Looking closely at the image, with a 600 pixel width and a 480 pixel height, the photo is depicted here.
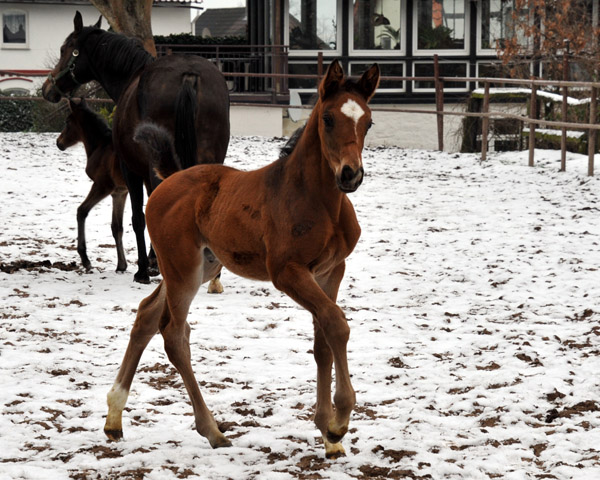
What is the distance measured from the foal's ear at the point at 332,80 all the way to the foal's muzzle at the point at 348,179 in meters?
0.42

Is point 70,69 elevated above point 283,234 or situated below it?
above

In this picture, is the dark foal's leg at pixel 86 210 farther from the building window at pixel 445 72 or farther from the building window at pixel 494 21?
the building window at pixel 494 21

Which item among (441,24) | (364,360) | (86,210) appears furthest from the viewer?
(441,24)

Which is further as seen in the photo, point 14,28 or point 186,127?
point 14,28

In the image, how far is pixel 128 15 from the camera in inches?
728

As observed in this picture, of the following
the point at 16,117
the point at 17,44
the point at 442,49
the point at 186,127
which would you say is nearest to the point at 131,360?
the point at 186,127

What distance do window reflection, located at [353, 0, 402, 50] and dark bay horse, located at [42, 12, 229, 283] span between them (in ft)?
53.7

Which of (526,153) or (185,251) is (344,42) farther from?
(185,251)

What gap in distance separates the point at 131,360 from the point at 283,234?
1.10 metres

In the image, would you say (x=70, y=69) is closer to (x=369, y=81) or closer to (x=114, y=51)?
(x=114, y=51)

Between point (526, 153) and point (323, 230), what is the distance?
44.1 feet

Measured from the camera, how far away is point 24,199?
42.2 ft

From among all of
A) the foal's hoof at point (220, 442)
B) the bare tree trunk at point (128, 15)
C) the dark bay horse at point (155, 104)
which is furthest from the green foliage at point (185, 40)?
the foal's hoof at point (220, 442)

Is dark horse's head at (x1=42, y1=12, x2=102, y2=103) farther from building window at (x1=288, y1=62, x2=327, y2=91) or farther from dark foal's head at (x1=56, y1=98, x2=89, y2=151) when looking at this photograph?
building window at (x1=288, y1=62, x2=327, y2=91)
